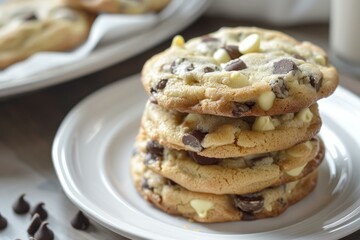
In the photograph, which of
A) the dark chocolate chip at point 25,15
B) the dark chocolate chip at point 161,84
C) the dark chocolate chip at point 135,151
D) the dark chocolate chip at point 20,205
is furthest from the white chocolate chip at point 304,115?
the dark chocolate chip at point 25,15

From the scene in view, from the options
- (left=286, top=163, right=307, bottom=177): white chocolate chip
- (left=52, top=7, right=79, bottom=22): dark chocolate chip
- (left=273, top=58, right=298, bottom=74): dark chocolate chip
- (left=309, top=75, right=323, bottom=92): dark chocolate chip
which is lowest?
(left=286, top=163, right=307, bottom=177): white chocolate chip

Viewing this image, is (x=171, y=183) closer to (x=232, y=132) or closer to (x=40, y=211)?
(x=232, y=132)

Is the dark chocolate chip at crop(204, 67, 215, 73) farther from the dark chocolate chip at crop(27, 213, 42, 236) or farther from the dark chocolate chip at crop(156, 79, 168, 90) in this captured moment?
the dark chocolate chip at crop(27, 213, 42, 236)

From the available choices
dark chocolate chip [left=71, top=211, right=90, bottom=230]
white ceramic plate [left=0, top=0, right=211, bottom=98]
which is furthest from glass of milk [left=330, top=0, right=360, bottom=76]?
dark chocolate chip [left=71, top=211, right=90, bottom=230]

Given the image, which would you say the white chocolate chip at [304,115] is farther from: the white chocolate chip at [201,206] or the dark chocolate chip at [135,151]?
the dark chocolate chip at [135,151]

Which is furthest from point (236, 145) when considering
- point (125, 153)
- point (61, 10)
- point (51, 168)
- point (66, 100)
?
point (61, 10)
